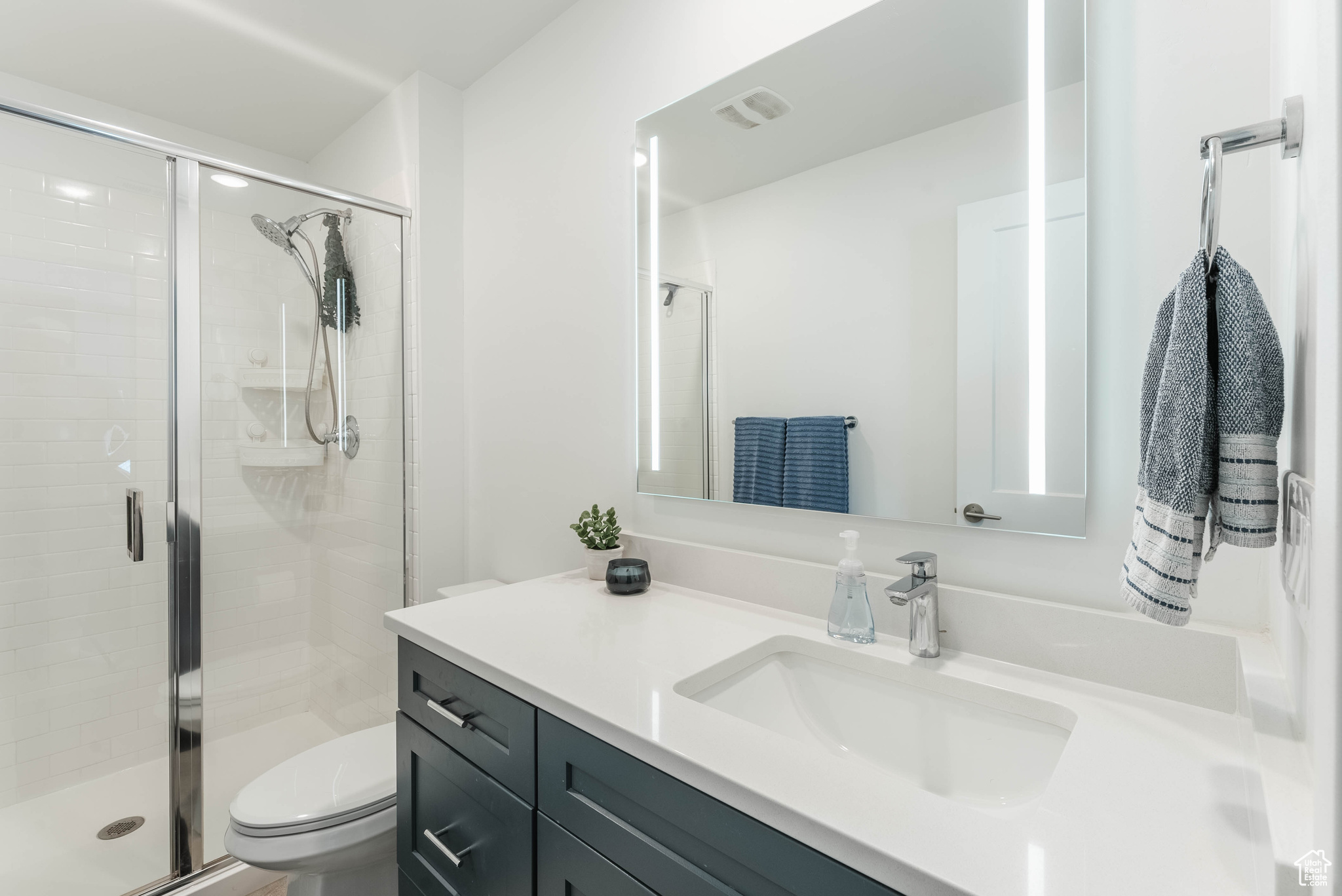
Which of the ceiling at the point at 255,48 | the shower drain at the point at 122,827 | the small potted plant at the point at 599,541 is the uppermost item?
the ceiling at the point at 255,48

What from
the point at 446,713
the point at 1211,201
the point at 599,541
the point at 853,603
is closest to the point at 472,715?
the point at 446,713

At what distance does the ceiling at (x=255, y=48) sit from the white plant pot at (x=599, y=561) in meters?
1.48

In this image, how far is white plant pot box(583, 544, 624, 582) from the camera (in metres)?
1.48

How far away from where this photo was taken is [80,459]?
5.19 feet

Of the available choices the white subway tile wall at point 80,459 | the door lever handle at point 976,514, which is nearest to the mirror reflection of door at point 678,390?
the door lever handle at point 976,514

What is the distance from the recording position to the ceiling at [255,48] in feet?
5.72

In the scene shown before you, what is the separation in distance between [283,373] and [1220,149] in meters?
2.07

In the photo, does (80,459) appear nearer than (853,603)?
No

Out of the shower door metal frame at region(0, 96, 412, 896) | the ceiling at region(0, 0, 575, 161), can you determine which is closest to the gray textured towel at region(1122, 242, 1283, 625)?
the ceiling at region(0, 0, 575, 161)

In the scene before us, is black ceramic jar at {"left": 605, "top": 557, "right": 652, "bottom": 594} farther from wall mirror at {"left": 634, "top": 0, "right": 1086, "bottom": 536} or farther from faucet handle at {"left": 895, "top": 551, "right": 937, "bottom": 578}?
faucet handle at {"left": 895, "top": 551, "right": 937, "bottom": 578}

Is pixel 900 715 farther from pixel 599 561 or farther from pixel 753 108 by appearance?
pixel 753 108

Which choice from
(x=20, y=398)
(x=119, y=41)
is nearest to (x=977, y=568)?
(x=20, y=398)

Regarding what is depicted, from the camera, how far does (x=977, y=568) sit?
1.03 m

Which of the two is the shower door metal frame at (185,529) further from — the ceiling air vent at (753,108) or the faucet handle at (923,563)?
the faucet handle at (923,563)
